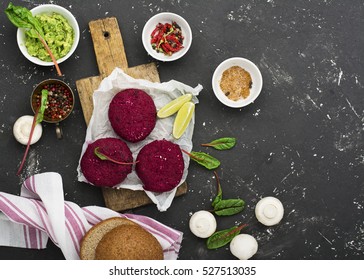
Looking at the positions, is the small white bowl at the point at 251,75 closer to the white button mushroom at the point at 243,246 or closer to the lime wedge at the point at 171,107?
the lime wedge at the point at 171,107

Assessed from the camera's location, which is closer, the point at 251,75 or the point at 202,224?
the point at 202,224

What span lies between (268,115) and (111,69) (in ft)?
3.36

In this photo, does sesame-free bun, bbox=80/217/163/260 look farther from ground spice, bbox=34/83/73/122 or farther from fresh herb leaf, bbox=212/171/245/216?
ground spice, bbox=34/83/73/122

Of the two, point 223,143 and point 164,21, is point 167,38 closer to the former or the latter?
point 164,21

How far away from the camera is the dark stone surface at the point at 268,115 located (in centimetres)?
312

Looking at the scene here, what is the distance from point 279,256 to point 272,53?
1.28 meters

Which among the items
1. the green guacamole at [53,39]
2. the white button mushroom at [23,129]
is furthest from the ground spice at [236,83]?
the white button mushroom at [23,129]

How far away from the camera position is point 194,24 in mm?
3240

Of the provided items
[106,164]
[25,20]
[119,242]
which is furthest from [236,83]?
[25,20]

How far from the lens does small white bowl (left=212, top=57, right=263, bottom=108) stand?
3098 mm

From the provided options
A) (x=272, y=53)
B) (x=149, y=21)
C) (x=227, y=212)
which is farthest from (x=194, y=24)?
(x=227, y=212)

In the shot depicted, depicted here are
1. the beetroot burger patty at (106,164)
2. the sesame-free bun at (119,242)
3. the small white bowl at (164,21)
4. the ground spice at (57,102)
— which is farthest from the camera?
the small white bowl at (164,21)

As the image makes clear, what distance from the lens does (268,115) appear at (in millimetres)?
3229

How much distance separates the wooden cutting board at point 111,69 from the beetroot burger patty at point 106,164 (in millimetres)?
176
